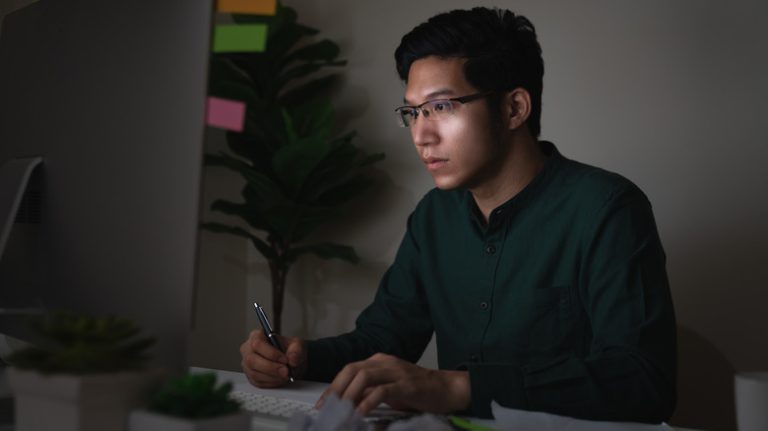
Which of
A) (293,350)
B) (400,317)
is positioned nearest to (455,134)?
(400,317)

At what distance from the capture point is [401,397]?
96 centimetres

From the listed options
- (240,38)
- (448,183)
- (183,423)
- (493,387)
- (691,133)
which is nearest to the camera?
(183,423)

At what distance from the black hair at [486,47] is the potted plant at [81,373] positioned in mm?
1178

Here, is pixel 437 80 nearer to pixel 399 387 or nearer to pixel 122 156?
pixel 399 387

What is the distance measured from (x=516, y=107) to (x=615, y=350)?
0.66 m

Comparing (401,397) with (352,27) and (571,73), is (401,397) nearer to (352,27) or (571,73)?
(571,73)

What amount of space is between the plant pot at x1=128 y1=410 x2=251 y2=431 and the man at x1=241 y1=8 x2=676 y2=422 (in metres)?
0.44

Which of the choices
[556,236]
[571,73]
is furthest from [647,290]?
[571,73]

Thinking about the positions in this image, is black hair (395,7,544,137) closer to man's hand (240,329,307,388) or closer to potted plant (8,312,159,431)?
man's hand (240,329,307,388)

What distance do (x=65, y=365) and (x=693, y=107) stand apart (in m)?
1.99

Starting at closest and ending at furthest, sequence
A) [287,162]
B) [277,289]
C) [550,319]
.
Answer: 1. [550,319]
2. [287,162]
3. [277,289]

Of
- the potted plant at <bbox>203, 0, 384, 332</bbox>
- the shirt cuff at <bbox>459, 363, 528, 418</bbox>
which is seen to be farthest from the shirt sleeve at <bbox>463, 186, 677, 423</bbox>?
the potted plant at <bbox>203, 0, 384, 332</bbox>

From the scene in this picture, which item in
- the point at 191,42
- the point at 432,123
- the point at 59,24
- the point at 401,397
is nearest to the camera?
the point at 191,42

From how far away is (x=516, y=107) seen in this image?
1.65 meters
